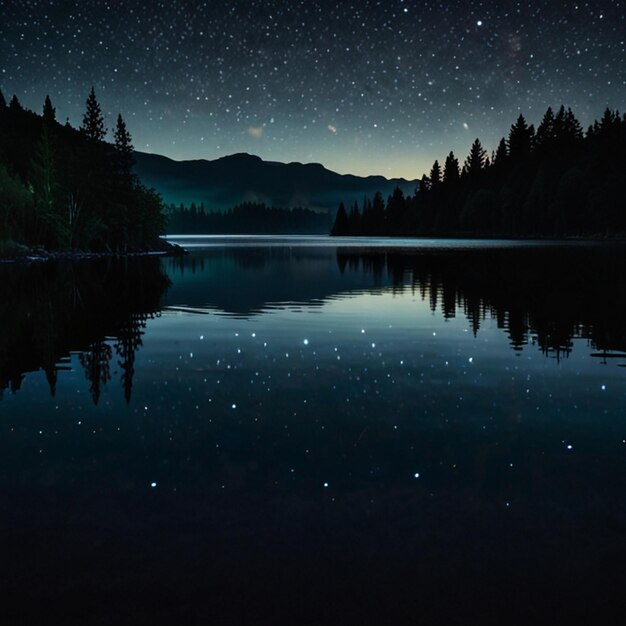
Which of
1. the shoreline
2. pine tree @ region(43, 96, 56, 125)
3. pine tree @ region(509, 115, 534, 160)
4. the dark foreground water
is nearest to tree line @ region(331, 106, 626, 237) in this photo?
pine tree @ region(509, 115, 534, 160)

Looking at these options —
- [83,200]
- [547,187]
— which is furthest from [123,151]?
[547,187]

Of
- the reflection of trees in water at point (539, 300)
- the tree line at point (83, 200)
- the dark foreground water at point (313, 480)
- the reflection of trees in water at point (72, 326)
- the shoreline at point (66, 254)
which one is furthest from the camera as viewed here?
the tree line at point (83, 200)

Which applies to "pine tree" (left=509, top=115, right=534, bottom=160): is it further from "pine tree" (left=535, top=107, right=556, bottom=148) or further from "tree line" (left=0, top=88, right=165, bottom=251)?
"tree line" (left=0, top=88, right=165, bottom=251)

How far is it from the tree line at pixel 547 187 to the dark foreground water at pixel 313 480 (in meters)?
125

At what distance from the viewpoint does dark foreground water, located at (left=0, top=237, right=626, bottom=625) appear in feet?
18.0

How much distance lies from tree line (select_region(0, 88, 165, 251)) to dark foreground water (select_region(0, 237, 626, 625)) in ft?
205

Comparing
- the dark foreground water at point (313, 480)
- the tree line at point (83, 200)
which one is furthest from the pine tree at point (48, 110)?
the dark foreground water at point (313, 480)

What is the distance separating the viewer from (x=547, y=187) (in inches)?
5719

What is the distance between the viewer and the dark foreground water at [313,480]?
548 cm

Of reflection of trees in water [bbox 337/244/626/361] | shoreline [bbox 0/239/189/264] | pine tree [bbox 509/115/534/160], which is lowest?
reflection of trees in water [bbox 337/244/626/361]

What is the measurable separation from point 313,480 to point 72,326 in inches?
639

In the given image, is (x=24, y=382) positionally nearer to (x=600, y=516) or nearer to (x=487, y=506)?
(x=487, y=506)

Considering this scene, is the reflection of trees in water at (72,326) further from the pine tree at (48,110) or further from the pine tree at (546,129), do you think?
the pine tree at (546,129)

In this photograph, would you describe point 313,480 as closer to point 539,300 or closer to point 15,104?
point 539,300
